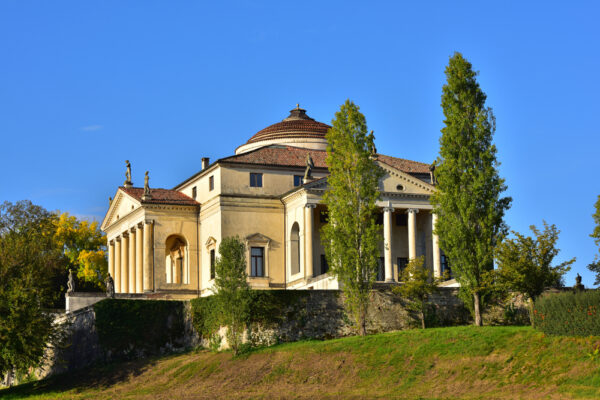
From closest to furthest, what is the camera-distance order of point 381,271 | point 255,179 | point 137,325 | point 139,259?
point 137,325 < point 381,271 < point 255,179 < point 139,259

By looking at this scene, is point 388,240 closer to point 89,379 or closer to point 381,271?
point 381,271

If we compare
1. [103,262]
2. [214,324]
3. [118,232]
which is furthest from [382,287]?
[103,262]

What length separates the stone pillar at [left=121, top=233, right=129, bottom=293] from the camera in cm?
8225

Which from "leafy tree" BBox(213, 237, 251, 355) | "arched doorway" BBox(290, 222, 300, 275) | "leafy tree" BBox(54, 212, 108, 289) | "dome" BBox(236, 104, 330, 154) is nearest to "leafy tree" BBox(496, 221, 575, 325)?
"leafy tree" BBox(213, 237, 251, 355)

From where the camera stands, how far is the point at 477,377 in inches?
1671

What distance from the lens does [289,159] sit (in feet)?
258

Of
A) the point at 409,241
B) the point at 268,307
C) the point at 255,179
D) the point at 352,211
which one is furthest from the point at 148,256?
the point at 352,211

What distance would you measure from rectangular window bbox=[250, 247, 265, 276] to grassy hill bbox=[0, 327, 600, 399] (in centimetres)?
1791

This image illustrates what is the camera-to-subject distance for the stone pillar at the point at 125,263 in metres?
82.2

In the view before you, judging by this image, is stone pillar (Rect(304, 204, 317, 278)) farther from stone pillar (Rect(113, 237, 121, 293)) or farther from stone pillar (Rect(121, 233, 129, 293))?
stone pillar (Rect(113, 237, 121, 293))

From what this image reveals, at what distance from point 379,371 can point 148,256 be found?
110 feet

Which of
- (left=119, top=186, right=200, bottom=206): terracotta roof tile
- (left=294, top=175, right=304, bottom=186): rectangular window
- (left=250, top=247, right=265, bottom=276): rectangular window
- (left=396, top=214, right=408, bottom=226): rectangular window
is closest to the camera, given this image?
(left=250, top=247, right=265, bottom=276): rectangular window

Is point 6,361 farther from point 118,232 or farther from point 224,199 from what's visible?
point 118,232

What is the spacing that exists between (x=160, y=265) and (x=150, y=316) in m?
16.3
